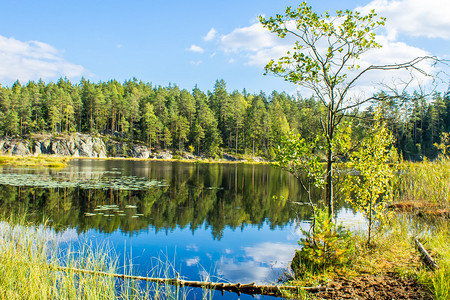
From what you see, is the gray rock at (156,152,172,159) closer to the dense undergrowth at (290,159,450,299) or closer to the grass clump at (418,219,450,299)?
the dense undergrowth at (290,159,450,299)

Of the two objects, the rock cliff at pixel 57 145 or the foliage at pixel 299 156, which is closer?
the foliage at pixel 299 156

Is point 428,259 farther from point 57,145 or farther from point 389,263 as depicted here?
point 57,145

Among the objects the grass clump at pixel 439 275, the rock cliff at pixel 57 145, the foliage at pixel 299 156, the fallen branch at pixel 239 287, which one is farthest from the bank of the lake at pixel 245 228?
the rock cliff at pixel 57 145

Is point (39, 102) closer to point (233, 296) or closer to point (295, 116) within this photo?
point (295, 116)

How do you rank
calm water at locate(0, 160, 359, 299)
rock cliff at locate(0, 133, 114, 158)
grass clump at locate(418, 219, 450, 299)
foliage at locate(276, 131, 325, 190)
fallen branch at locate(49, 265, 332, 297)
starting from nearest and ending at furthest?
1. grass clump at locate(418, 219, 450, 299)
2. fallen branch at locate(49, 265, 332, 297)
3. foliage at locate(276, 131, 325, 190)
4. calm water at locate(0, 160, 359, 299)
5. rock cliff at locate(0, 133, 114, 158)

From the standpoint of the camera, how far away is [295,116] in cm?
11194

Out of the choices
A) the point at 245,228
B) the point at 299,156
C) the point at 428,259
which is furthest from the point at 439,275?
the point at 245,228

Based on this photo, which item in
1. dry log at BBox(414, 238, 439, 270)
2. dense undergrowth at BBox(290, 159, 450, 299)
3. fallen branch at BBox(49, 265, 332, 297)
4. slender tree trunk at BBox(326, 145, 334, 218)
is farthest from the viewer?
slender tree trunk at BBox(326, 145, 334, 218)

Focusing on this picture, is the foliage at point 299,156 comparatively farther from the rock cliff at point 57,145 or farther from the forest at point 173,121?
the rock cliff at point 57,145

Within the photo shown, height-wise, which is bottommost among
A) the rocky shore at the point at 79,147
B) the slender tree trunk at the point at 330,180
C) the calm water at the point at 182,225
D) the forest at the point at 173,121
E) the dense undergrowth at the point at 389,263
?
the calm water at the point at 182,225

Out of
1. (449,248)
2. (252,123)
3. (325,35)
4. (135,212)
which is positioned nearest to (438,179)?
(449,248)

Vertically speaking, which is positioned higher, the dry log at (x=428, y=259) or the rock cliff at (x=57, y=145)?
the rock cliff at (x=57, y=145)

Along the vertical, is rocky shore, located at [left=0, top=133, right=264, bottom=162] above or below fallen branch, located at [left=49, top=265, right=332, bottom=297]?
above

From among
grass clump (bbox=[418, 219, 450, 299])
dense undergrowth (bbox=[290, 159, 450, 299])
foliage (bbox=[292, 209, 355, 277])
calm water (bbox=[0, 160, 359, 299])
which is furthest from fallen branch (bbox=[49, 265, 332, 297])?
grass clump (bbox=[418, 219, 450, 299])
